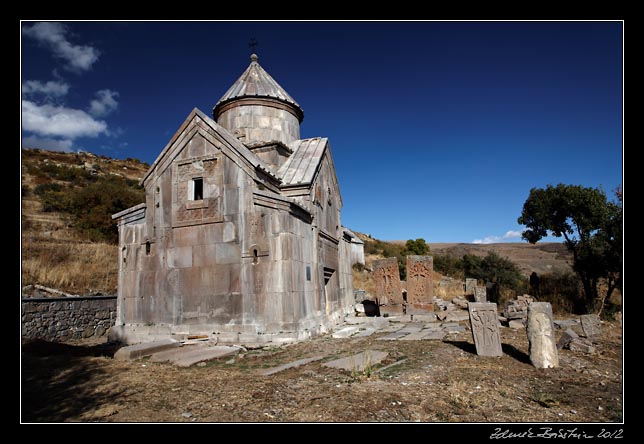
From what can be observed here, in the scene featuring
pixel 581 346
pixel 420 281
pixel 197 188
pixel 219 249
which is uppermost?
pixel 197 188

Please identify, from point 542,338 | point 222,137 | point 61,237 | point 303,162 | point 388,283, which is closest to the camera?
point 542,338

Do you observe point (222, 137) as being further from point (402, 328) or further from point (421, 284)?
point (421, 284)

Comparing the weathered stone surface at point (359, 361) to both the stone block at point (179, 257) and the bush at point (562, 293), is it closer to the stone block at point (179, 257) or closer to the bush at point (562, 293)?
the stone block at point (179, 257)

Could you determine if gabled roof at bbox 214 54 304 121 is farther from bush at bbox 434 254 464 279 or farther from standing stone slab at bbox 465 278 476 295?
bush at bbox 434 254 464 279

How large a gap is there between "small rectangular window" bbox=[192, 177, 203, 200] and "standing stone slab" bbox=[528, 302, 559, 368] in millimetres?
6965

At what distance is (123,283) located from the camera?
937 centimetres

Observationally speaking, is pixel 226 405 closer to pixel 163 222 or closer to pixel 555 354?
pixel 555 354

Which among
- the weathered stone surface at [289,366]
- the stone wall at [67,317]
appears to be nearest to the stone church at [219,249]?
the weathered stone surface at [289,366]

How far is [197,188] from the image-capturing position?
9219 millimetres

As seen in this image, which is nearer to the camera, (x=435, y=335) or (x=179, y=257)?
(x=435, y=335)

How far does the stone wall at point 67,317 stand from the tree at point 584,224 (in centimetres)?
1335

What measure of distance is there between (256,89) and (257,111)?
0.72 meters

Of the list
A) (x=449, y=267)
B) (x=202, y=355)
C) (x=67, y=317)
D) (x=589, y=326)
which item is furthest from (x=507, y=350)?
(x=449, y=267)

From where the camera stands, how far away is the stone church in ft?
26.6
